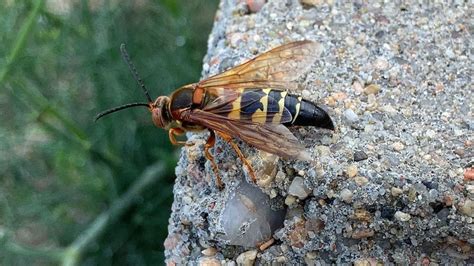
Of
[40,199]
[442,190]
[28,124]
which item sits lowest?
[40,199]

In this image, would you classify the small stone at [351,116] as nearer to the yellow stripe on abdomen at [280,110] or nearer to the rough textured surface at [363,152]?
the rough textured surface at [363,152]

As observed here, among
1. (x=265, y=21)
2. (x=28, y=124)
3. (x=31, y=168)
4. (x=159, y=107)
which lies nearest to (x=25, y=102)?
(x=28, y=124)

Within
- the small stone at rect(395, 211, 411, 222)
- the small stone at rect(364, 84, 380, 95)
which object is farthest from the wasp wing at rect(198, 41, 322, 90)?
the small stone at rect(395, 211, 411, 222)

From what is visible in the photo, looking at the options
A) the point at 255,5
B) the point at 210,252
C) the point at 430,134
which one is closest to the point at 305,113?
the point at 430,134

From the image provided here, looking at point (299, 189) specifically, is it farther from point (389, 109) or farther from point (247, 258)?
point (389, 109)

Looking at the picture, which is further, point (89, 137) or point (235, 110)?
point (89, 137)

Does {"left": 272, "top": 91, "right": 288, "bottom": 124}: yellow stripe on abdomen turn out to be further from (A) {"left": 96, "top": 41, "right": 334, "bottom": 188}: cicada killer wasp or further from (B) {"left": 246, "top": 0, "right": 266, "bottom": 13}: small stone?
(B) {"left": 246, "top": 0, "right": 266, "bottom": 13}: small stone

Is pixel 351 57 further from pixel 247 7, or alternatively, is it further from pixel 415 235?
pixel 415 235
